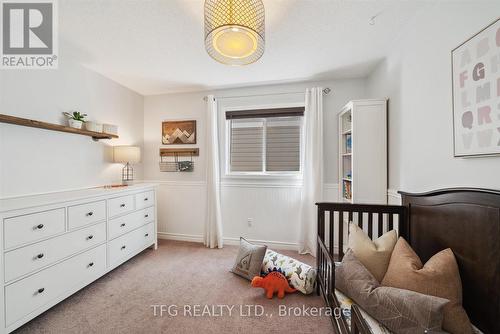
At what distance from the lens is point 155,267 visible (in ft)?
7.85

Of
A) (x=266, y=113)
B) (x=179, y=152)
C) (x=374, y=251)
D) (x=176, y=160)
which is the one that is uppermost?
(x=266, y=113)

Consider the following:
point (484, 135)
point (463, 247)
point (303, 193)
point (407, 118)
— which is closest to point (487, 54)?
point (484, 135)

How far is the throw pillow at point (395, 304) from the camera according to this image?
93 centimetres

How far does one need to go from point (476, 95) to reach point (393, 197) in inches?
48.1

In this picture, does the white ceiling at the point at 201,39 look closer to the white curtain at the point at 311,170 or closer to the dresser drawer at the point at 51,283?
the white curtain at the point at 311,170

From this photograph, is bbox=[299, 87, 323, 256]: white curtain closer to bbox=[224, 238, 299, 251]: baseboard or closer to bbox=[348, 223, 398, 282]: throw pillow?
bbox=[224, 238, 299, 251]: baseboard

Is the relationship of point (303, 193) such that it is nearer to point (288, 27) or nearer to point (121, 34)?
point (288, 27)

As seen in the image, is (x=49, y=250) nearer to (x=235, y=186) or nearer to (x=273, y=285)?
(x=273, y=285)

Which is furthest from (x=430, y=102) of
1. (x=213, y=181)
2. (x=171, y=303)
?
(x=171, y=303)

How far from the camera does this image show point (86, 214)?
74.7 inches

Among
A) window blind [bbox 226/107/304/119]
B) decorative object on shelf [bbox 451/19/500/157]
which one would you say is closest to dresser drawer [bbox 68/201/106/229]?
window blind [bbox 226/107/304/119]

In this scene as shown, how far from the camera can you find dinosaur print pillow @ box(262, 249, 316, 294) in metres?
1.88

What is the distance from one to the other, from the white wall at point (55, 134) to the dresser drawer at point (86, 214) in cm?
50

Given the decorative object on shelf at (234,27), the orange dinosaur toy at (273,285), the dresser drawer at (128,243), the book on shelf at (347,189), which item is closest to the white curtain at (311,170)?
the book on shelf at (347,189)
